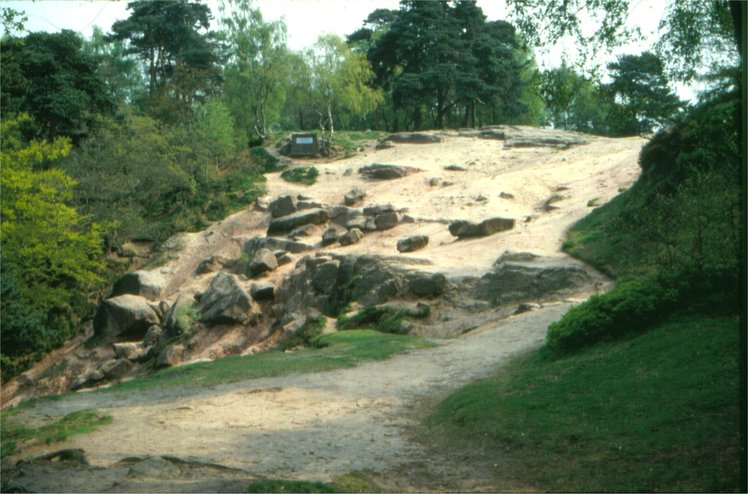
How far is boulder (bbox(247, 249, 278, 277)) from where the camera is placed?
28766mm

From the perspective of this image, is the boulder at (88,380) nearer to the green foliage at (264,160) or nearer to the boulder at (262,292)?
the boulder at (262,292)

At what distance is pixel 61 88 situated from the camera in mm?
34875

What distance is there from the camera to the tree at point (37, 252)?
19969mm

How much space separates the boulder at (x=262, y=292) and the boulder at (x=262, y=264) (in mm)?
2604

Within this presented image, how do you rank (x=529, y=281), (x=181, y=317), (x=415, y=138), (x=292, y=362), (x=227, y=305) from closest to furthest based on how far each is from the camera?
(x=292, y=362) → (x=529, y=281) → (x=227, y=305) → (x=181, y=317) → (x=415, y=138)

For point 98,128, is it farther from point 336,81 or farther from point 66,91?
point 336,81

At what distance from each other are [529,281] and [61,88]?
23334 millimetres

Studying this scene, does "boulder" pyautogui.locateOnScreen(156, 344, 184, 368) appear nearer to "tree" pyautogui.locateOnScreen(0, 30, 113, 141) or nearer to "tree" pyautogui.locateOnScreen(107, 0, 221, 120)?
"tree" pyautogui.locateOnScreen(0, 30, 113, 141)

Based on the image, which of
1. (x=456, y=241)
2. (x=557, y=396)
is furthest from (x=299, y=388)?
(x=456, y=241)

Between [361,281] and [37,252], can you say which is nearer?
[361,281]

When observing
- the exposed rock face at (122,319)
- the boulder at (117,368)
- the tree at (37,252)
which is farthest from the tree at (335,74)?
the boulder at (117,368)

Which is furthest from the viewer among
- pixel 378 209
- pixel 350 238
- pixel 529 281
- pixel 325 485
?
pixel 378 209

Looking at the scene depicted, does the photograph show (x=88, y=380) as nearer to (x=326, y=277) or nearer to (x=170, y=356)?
(x=170, y=356)

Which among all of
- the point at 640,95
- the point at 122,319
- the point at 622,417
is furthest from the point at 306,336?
the point at 622,417
